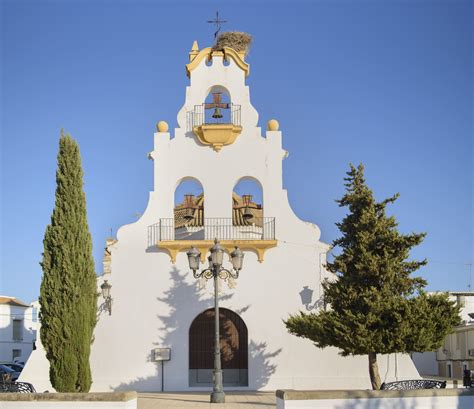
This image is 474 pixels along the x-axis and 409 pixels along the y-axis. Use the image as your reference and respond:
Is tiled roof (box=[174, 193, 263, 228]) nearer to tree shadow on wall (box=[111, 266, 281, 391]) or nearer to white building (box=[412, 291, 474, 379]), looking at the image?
tree shadow on wall (box=[111, 266, 281, 391])

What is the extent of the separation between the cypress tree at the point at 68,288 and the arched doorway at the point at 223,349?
17.3 feet

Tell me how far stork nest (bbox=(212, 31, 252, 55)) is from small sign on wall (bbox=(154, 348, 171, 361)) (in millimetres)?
10795

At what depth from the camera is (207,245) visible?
80.4ft

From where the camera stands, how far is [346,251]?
20.6 metres

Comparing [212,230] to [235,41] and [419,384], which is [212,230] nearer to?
[235,41]

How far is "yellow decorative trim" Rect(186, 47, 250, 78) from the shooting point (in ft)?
85.4

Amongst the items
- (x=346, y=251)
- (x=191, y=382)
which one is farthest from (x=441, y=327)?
(x=191, y=382)

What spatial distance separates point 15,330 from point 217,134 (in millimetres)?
34151

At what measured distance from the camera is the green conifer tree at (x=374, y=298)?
1923 centimetres

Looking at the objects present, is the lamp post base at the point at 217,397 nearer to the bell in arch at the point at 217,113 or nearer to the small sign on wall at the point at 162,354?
the small sign on wall at the point at 162,354

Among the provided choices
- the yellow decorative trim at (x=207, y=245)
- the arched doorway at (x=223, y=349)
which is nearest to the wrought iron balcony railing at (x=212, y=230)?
the yellow decorative trim at (x=207, y=245)

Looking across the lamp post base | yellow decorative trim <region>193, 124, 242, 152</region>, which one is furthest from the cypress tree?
yellow decorative trim <region>193, 124, 242, 152</region>

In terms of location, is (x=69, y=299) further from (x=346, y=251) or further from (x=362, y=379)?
(x=362, y=379)

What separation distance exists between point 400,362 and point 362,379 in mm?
1365
